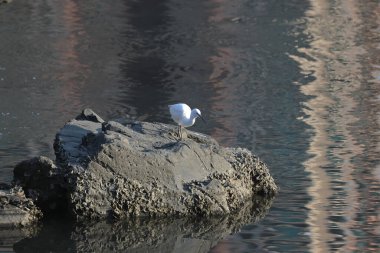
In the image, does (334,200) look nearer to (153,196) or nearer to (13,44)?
(153,196)

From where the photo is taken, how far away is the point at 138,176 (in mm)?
9531

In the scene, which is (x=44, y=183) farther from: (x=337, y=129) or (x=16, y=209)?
(x=337, y=129)

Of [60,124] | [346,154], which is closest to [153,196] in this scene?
[346,154]

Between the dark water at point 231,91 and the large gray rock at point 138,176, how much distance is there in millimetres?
177

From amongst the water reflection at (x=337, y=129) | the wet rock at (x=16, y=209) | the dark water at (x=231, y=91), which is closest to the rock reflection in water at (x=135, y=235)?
the dark water at (x=231, y=91)

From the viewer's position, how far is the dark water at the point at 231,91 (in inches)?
368

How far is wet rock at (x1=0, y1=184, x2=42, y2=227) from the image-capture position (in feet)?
30.5

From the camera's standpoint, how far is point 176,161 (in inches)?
382

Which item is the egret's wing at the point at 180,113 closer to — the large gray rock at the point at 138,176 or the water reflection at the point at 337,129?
the large gray rock at the point at 138,176

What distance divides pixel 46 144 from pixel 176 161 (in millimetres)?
2788

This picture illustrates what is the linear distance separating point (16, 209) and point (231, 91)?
6.20 meters

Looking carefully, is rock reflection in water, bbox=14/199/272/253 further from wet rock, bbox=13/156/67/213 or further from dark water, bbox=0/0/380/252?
wet rock, bbox=13/156/67/213

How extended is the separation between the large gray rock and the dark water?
7.0 inches

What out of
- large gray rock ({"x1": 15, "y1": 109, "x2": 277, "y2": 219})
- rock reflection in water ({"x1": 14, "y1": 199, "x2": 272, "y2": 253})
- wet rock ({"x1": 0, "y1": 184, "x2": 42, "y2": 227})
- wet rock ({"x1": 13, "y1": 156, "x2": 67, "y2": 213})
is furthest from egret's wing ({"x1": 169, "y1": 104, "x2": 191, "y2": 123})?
wet rock ({"x1": 0, "y1": 184, "x2": 42, "y2": 227})
